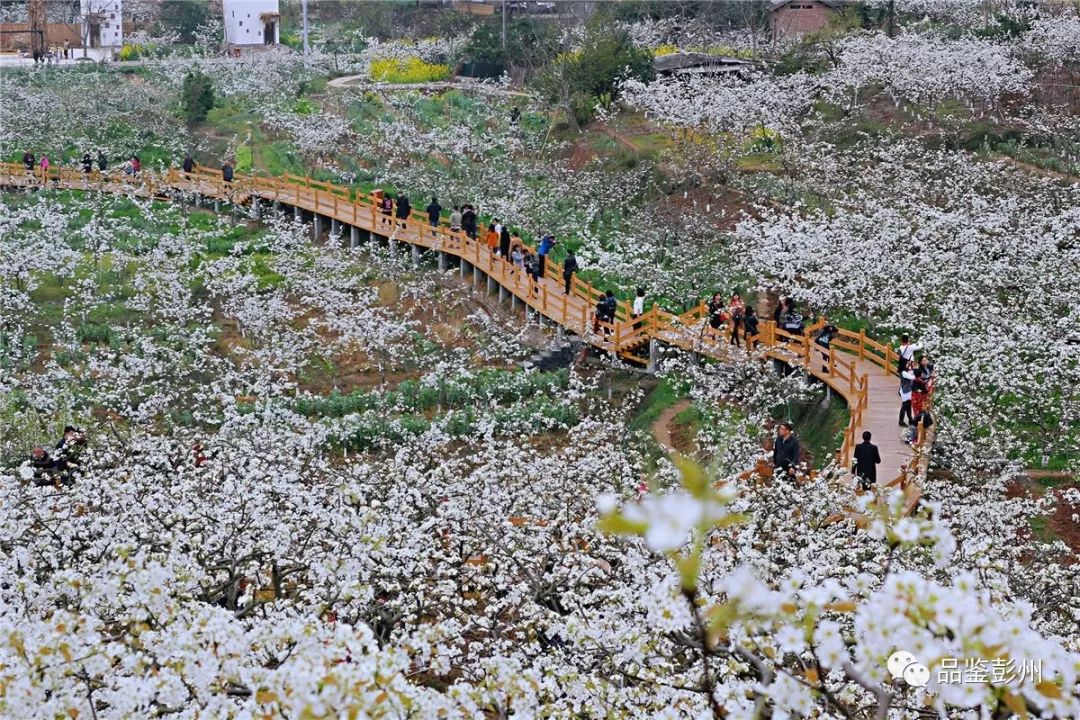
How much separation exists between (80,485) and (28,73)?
144 ft

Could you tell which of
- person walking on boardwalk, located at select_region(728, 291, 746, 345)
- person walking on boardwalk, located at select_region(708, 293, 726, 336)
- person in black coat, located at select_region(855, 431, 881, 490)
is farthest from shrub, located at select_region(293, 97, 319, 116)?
person in black coat, located at select_region(855, 431, 881, 490)

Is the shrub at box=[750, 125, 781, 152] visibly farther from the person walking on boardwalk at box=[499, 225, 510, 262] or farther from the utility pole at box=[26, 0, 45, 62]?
the utility pole at box=[26, 0, 45, 62]

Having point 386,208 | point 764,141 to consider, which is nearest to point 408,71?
point 764,141

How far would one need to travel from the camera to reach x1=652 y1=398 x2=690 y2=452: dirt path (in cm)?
2280

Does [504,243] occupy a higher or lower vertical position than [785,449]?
higher

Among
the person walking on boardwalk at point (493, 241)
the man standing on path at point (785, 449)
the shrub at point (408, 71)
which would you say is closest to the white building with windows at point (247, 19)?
the shrub at point (408, 71)

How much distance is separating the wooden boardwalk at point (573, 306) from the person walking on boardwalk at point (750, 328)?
0.44ft

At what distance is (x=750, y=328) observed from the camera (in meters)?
22.9

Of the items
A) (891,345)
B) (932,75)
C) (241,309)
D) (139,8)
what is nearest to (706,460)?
(891,345)

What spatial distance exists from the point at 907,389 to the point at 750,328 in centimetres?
452

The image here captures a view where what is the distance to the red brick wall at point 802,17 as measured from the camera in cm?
5453

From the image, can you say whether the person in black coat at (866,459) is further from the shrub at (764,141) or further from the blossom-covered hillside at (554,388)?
the shrub at (764,141)

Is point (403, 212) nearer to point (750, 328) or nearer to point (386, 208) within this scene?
point (386, 208)

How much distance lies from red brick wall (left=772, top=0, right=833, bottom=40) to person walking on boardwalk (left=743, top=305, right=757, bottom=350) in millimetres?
34163
